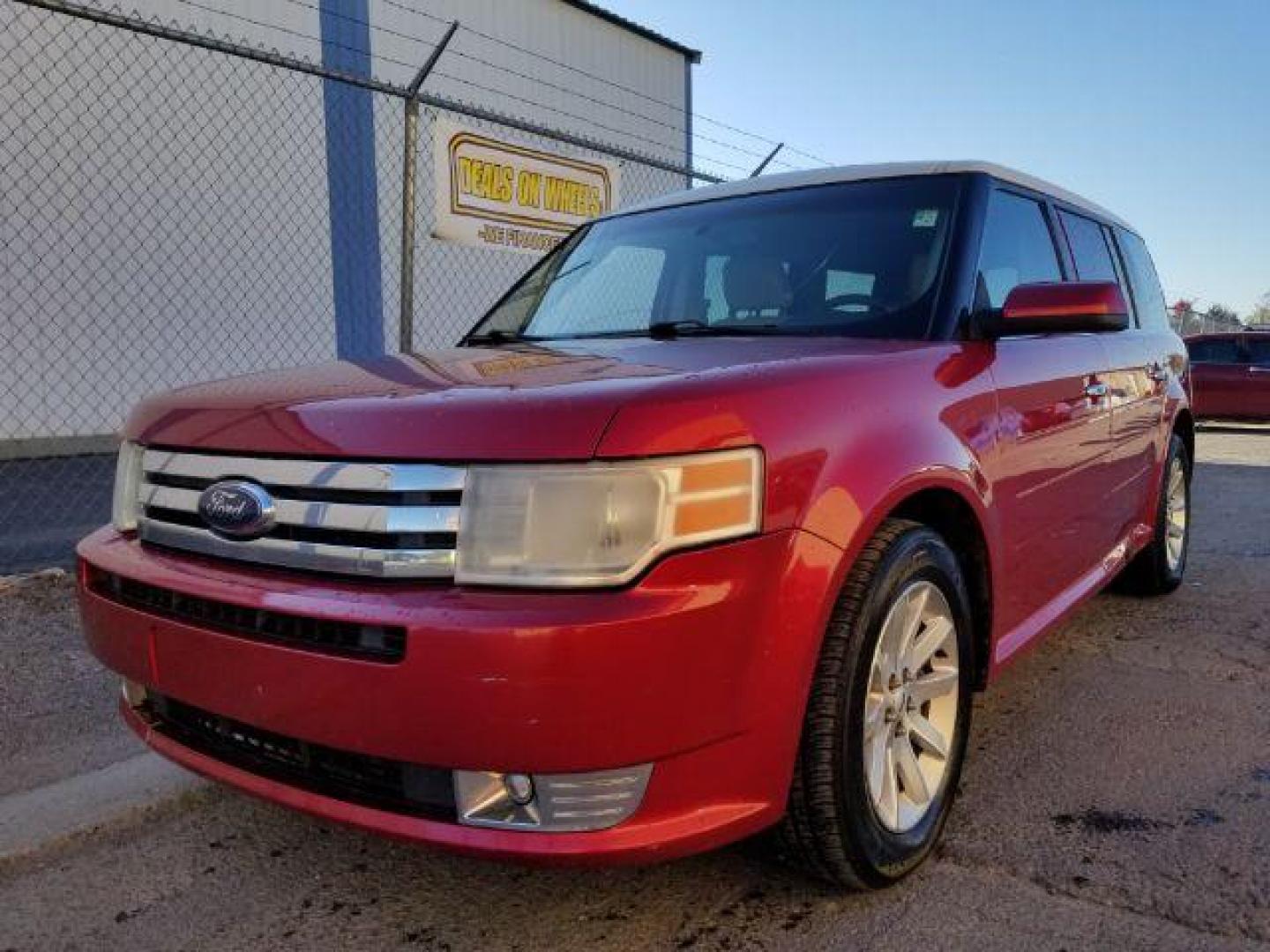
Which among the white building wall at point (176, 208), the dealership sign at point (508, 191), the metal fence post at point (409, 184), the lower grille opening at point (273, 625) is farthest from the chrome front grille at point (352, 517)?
the white building wall at point (176, 208)

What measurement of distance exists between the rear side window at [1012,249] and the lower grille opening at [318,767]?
1.97 meters

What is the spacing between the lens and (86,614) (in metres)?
2.40

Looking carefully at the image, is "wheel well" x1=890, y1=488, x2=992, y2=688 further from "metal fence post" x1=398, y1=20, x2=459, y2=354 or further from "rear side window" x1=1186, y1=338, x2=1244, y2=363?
"rear side window" x1=1186, y1=338, x2=1244, y2=363

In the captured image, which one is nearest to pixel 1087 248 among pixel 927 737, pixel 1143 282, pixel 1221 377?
pixel 1143 282

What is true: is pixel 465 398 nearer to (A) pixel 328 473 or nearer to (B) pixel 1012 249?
(A) pixel 328 473

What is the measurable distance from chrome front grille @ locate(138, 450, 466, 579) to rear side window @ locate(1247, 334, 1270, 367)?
15880 mm

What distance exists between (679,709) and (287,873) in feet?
4.09

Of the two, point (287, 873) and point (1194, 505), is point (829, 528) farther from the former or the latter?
point (1194, 505)

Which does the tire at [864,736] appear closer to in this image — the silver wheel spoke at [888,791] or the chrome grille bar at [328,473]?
the silver wheel spoke at [888,791]

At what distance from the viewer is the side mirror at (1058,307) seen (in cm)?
265

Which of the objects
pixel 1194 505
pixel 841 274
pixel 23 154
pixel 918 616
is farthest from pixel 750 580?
pixel 23 154

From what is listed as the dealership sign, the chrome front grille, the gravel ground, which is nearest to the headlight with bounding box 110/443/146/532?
the chrome front grille

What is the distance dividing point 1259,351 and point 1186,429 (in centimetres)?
1143

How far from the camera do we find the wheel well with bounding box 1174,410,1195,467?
4.95 m
